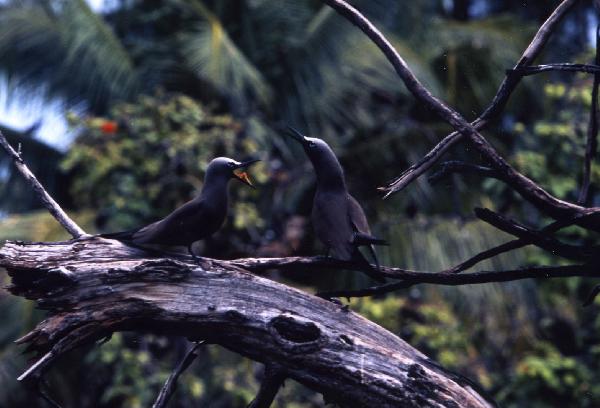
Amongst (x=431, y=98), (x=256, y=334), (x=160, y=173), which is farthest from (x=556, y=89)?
(x=256, y=334)

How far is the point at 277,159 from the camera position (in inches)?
362

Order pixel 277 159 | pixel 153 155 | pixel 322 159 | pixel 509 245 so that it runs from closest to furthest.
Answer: pixel 509 245
pixel 322 159
pixel 153 155
pixel 277 159

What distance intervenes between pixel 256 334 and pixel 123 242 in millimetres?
658

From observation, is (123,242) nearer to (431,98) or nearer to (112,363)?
(431,98)

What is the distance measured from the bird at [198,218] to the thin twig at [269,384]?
2.02ft

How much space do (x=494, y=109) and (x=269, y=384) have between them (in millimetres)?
1367

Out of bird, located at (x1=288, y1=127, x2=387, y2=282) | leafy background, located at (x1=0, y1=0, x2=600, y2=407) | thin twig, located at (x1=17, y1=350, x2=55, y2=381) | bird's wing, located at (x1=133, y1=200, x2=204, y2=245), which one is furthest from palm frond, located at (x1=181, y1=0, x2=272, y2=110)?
thin twig, located at (x1=17, y1=350, x2=55, y2=381)

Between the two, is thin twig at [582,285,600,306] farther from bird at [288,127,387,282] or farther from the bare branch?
bird at [288,127,387,282]

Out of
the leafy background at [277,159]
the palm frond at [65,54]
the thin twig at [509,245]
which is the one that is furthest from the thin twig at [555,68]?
the palm frond at [65,54]

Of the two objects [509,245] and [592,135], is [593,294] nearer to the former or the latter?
[509,245]

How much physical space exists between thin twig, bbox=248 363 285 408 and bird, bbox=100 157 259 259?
61 centimetres

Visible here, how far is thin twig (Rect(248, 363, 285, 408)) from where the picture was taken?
3332 millimetres

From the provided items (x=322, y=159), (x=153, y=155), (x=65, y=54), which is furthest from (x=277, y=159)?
(x=322, y=159)

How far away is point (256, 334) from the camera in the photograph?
3312 millimetres
